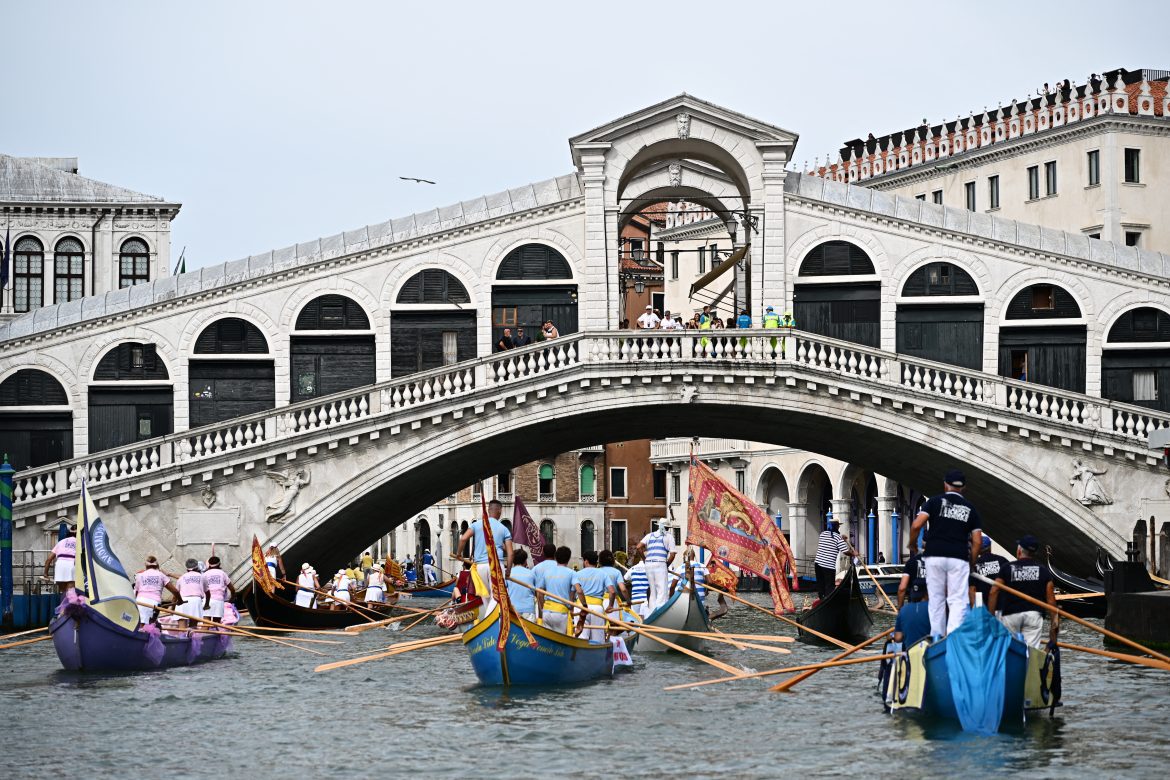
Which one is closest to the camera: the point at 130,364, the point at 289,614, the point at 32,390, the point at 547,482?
the point at 289,614

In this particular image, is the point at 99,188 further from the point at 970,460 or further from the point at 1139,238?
the point at 1139,238

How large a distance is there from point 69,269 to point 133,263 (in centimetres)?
156

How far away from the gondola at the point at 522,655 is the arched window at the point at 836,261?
17.5 meters

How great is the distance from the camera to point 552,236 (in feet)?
126

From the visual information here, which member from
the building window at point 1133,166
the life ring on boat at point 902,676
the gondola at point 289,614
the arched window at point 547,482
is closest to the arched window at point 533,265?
the gondola at point 289,614

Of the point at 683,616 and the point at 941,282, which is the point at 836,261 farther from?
the point at 683,616

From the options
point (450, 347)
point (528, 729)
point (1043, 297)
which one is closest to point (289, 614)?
point (450, 347)

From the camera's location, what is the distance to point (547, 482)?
264 feet

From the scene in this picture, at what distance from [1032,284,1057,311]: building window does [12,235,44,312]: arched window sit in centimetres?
2374

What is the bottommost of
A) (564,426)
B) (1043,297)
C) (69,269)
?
(564,426)

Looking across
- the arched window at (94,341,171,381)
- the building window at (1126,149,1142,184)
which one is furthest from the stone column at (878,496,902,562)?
the arched window at (94,341,171,381)

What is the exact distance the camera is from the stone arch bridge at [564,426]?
117 ft

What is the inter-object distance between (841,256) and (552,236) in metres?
5.75

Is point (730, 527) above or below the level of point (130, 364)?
below
